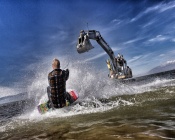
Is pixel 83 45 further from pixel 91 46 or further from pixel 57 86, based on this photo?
pixel 57 86

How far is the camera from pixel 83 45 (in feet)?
43.2

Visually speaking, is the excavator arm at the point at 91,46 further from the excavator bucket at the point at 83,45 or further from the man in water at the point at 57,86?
the man in water at the point at 57,86

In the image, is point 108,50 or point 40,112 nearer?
point 40,112

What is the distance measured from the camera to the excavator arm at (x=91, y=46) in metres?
13.3

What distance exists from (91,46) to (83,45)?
703 mm

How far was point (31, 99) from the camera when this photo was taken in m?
14.1

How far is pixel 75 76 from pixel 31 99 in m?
4.09

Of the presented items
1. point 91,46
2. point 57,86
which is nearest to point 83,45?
point 91,46

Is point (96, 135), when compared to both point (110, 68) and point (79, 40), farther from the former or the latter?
point (110, 68)

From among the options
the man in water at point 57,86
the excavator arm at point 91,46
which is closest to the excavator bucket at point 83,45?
the excavator arm at point 91,46

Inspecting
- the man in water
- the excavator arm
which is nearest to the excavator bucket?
the excavator arm

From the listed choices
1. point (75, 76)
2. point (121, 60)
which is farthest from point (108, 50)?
point (75, 76)

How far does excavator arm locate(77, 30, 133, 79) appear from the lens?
43.5ft

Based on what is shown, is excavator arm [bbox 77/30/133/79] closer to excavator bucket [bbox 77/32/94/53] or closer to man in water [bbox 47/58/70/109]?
excavator bucket [bbox 77/32/94/53]
